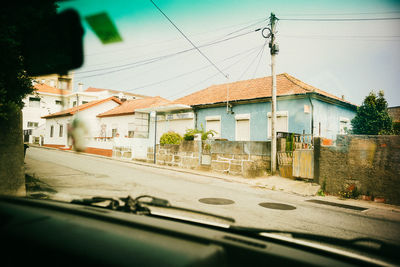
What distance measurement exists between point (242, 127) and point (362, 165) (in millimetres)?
8438

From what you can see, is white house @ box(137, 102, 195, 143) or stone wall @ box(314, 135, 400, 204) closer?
stone wall @ box(314, 135, 400, 204)

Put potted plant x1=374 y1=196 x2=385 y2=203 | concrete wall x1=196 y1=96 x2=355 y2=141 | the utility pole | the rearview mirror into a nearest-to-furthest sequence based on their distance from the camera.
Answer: the rearview mirror < potted plant x1=374 y1=196 x2=385 y2=203 < the utility pole < concrete wall x1=196 y1=96 x2=355 y2=141

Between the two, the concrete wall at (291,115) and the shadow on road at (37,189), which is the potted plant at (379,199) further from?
the shadow on road at (37,189)

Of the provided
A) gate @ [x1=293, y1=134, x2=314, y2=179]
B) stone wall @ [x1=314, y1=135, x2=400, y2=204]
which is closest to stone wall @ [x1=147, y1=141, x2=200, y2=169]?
gate @ [x1=293, y1=134, x2=314, y2=179]

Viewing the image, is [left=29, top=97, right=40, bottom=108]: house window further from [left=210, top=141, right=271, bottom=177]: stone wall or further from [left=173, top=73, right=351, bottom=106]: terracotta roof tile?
[left=173, top=73, right=351, bottom=106]: terracotta roof tile

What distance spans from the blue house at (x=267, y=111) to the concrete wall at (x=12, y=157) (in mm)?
12480

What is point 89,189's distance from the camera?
6988 millimetres

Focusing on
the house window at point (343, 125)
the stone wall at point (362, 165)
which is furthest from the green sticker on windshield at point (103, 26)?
the house window at point (343, 125)

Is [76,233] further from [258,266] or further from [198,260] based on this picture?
[258,266]

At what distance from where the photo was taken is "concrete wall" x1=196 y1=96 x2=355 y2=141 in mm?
14023

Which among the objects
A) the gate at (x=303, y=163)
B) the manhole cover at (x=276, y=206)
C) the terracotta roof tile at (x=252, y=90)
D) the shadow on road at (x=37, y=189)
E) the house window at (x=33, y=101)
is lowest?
the manhole cover at (x=276, y=206)

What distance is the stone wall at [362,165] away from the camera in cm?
775

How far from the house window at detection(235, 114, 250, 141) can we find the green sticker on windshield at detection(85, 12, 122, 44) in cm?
1506

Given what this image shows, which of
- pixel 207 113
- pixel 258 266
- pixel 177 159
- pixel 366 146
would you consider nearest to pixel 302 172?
pixel 366 146
